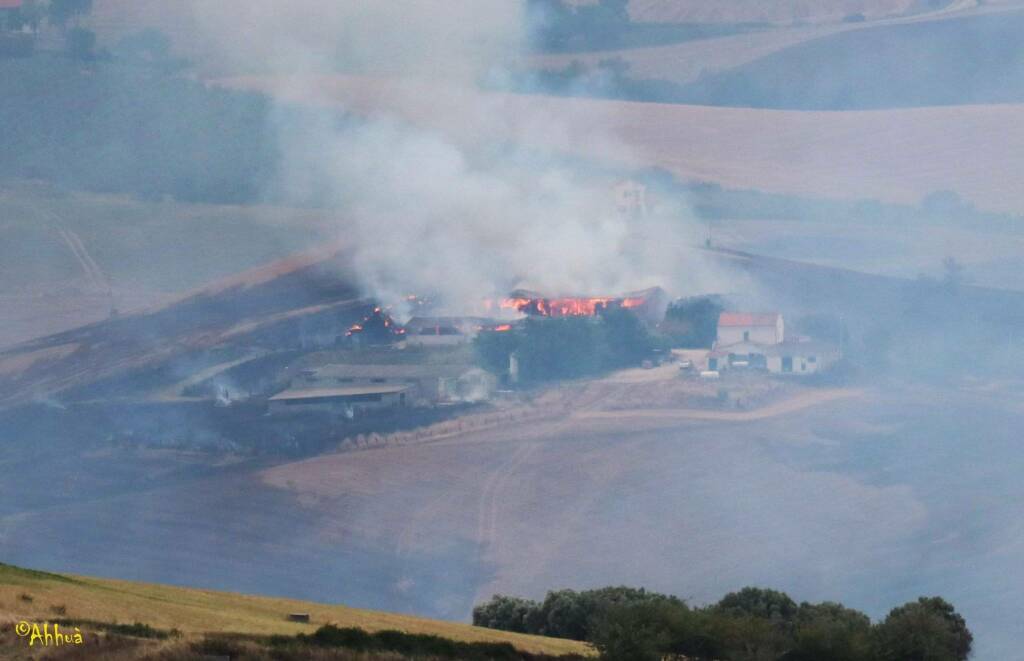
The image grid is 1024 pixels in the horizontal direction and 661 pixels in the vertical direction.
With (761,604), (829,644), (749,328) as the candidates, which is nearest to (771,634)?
(829,644)

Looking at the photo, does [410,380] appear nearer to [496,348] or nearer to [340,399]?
[340,399]

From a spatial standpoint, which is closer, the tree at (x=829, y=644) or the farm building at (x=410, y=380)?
the tree at (x=829, y=644)

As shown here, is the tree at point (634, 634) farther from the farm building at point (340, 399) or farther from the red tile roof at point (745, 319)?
→ the red tile roof at point (745, 319)

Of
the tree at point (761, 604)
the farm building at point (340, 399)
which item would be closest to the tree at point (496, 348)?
the farm building at point (340, 399)

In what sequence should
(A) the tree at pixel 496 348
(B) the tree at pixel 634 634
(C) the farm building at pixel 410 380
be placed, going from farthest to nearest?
(A) the tree at pixel 496 348
(C) the farm building at pixel 410 380
(B) the tree at pixel 634 634

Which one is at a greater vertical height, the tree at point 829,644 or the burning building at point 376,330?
the burning building at point 376,330

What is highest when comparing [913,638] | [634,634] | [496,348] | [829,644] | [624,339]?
[624,339]
